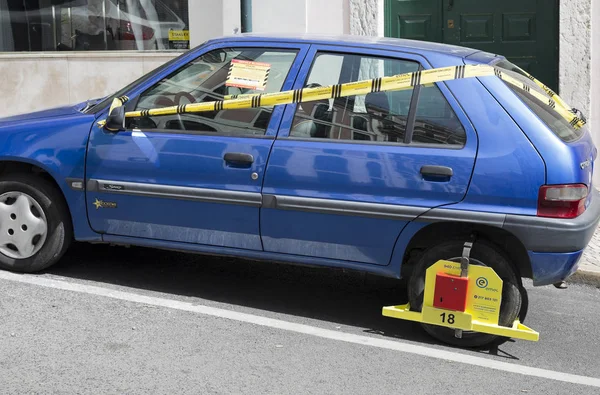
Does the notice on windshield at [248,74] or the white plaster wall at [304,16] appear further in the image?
the white plaster wall at [304,16]

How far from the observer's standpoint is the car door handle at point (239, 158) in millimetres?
5453

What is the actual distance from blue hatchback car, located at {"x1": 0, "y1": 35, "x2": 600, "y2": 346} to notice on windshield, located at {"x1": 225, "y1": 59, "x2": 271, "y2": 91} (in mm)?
19

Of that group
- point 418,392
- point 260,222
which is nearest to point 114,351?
point 260,222

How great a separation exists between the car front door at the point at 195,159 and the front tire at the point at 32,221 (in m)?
0.23

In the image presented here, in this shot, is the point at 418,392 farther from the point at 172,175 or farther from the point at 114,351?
the point at 172,175

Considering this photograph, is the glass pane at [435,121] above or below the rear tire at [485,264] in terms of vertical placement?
above

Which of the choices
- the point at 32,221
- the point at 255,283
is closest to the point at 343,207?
the point at 255,283

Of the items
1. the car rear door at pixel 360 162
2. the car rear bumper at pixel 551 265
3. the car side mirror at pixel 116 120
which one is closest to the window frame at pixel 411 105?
the car rear door at pixel 360 162

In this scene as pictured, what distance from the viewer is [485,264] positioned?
513 centimetres

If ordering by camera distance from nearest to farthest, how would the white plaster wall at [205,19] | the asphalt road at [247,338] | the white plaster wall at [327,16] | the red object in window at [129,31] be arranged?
the asphalt road at [247,338], the white plaster wall at [327,16], the white plaster wall at [205,19], the red object in window at [129,31]

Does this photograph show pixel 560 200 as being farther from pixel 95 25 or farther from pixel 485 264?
pixel 95 25

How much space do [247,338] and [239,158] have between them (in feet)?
3.43

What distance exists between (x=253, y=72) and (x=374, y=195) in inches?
43.3

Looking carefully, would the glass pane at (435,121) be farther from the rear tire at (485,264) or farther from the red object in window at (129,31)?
the red object in window at (129,31)
